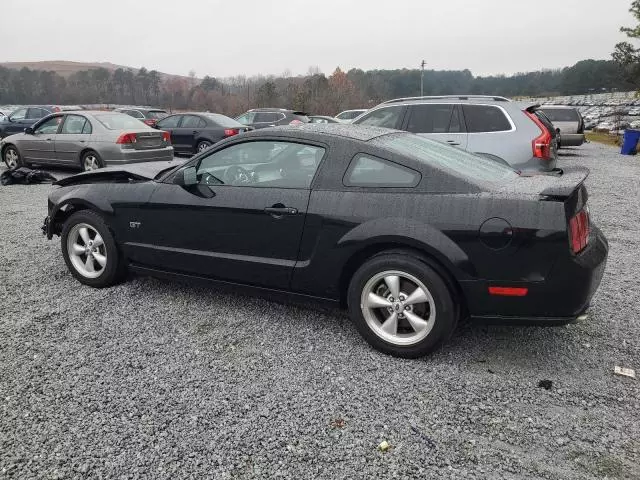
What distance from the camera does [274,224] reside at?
3414 mm

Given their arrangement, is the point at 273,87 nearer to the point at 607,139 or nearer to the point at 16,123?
the point at 607,139

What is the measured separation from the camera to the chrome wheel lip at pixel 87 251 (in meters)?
4.29

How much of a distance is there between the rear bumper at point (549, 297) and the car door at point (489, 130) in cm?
427

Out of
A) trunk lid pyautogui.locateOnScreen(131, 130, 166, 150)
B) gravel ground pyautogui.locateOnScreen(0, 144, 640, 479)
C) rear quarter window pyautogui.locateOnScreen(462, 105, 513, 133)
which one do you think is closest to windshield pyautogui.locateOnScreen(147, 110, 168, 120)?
trunk lid pyautogui.locateOnScreen(131, 130, 166, 150)

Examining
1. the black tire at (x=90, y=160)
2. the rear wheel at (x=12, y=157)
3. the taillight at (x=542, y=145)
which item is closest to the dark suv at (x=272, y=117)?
the black tire at (x=90, y=160)

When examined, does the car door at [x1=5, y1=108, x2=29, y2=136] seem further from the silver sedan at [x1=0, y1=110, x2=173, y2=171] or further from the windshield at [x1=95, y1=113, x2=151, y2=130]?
the windshield at [x1=95, y1=113, x2=151, y2=130]

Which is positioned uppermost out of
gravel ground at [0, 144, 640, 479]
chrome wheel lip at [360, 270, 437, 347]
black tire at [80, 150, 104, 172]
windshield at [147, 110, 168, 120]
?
windshield at [147, 110, 168, 120]

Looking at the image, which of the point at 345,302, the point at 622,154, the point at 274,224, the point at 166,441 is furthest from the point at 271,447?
the point at 622,154

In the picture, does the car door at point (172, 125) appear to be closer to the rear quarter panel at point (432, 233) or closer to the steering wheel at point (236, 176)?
the steering wheel at point (236, 176)

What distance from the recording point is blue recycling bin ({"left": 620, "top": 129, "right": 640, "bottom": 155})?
1826 centimetres

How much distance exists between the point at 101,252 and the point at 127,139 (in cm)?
695

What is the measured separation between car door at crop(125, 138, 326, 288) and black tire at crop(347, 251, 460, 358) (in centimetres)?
53

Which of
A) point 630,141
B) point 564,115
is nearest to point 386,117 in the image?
point 564,115

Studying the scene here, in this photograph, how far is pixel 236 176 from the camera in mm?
3764
